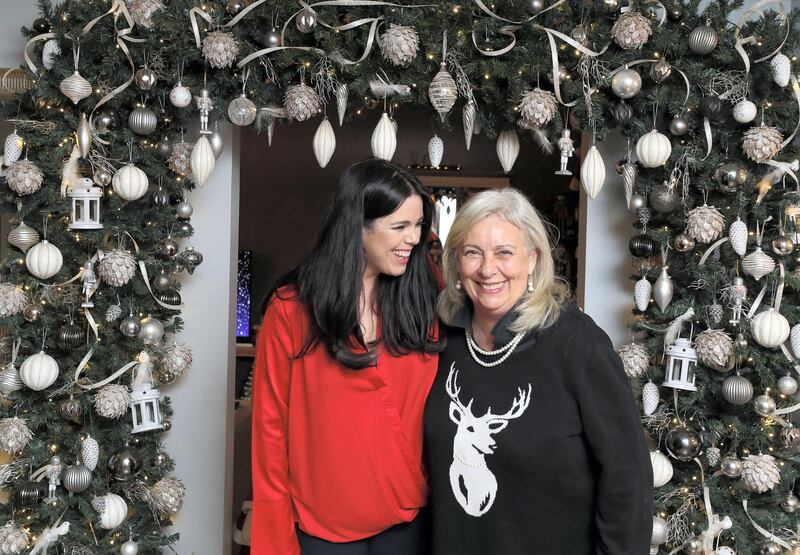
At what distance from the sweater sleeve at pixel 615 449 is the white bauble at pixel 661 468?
928mm

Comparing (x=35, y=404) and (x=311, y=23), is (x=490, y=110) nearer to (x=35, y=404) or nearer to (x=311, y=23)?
(x=311, y=23)

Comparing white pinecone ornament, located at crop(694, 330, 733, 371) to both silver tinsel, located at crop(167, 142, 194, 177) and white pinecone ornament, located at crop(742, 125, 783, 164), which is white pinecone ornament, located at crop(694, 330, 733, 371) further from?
silver tinsel, located at crop(167, 142, 194, 177)

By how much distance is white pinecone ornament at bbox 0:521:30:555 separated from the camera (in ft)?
8.38

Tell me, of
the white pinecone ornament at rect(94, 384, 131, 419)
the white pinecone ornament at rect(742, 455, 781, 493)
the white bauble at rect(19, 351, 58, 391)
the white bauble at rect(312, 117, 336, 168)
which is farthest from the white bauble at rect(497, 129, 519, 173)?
the white bauble at rect(19, 351, 58, 391)

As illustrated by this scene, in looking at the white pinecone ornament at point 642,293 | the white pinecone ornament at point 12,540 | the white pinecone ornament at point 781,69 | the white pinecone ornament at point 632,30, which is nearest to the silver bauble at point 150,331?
the white pinecone ornament at point 12,540

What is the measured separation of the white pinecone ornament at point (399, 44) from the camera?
2.48 m

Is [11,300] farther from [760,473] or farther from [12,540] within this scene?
[760,473]

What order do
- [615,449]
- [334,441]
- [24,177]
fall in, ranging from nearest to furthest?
[615,449] → [334,441] → [24,177]

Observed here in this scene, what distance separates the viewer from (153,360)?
9.18ft

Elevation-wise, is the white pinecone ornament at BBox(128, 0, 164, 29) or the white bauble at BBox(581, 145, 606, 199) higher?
the white pinecone ornament at BBox(128, 0, 164, 29)

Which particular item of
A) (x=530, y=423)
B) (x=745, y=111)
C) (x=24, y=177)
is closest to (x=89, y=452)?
(x=24, y=177)

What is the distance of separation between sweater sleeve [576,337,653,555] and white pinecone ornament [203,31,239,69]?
5.18ft

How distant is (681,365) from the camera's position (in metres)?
2.61

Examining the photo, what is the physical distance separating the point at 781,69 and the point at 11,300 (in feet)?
8.73
